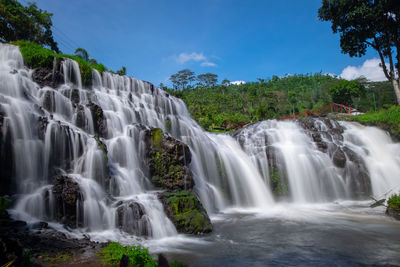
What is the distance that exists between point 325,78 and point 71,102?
123132 millimetres

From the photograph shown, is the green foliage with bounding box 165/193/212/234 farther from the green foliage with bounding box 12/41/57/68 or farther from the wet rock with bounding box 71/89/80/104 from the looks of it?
the green foliage with bounding box 12/41/57/68

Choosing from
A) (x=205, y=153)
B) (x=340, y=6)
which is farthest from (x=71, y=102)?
(x=340, y=6)

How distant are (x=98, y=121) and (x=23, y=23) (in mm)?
21882

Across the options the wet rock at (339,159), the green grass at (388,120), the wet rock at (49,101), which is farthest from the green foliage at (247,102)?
the wet rock at (49,101)

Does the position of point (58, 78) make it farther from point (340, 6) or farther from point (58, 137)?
point (340, 6)

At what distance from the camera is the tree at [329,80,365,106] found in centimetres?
4038

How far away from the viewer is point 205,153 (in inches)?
579

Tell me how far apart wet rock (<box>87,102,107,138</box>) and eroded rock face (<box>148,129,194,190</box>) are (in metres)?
2.42

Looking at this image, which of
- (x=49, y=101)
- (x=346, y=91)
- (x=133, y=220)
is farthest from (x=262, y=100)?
(x=133, y=220)

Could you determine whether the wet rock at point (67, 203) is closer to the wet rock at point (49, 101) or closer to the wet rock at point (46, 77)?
the wet rock at point (49, 101)

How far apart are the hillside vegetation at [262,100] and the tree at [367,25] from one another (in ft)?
42.9

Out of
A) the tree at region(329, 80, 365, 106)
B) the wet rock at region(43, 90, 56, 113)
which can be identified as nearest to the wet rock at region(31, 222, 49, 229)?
the wet rock at region(43, 90, 56, 113)

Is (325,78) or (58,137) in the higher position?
(325,78)

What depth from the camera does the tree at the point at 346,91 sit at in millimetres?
40375
